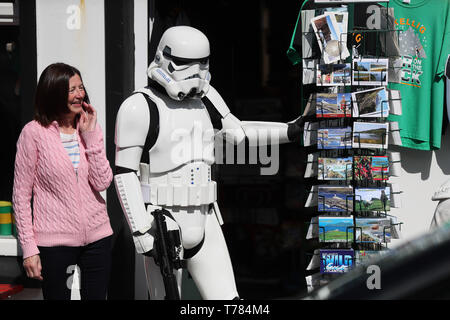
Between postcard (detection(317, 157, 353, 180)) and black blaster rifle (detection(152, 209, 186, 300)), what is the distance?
41.8 inches

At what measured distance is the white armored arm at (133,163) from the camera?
319 centimetres

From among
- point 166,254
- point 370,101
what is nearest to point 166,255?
point 166,254

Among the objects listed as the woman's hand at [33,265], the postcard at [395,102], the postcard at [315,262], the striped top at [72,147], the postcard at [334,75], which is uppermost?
the postcard at [334,75]

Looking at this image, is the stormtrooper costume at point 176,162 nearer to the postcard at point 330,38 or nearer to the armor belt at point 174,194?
the armor belt at point 174,194

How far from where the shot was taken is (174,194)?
3.30m

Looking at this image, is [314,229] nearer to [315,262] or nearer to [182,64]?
[315,262]

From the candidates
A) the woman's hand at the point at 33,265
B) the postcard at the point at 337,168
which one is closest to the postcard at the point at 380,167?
the postcard at the point at 337,168

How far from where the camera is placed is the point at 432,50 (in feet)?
14.2

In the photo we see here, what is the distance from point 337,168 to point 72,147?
156cm

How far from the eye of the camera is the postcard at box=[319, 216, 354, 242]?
371 cm

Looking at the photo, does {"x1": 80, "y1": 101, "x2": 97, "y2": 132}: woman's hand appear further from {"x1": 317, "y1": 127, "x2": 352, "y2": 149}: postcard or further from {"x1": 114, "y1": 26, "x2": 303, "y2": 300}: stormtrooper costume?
{"x1": 317, "y1": 127, "x2": 352, "y2": 149}: postcard

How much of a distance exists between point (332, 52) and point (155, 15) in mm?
1512

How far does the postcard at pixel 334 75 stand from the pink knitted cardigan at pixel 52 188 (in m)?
1.36

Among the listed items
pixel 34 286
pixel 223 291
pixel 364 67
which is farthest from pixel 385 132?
pixel 34 286
